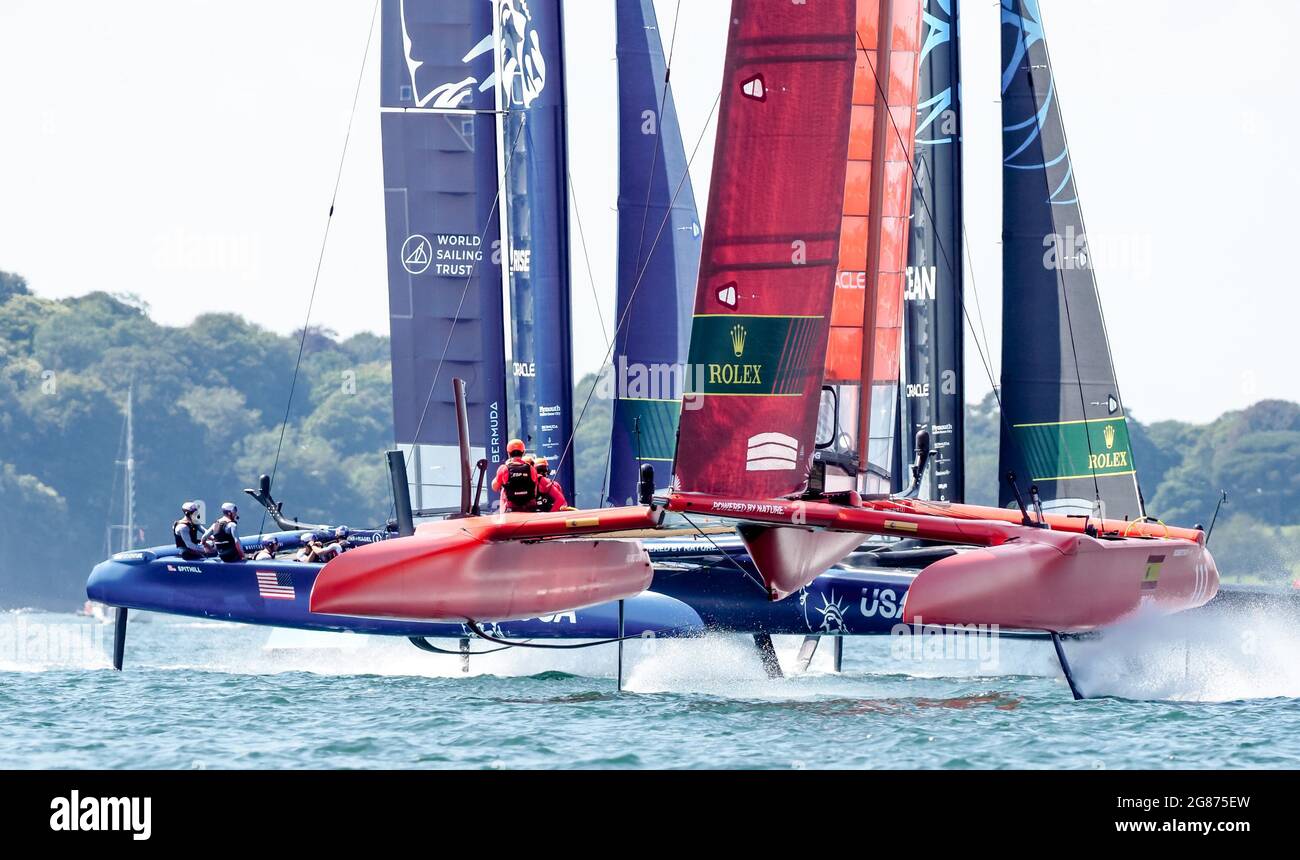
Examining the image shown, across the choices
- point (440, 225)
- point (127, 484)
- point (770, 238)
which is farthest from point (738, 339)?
point (127, 484)

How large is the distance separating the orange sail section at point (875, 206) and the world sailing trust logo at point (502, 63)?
12.2 ft

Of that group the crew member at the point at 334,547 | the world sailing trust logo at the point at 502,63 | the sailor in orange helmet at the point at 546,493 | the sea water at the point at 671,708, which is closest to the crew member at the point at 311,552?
the crew member at the point at 334,547

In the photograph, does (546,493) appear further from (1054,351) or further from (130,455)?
(130,455)

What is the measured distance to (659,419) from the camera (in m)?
19.2

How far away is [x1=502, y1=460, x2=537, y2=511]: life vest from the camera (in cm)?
1435

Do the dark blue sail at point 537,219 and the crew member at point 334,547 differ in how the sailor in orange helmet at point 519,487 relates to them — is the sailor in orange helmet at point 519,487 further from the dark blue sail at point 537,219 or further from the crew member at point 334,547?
the dark blue sail at point 537,219

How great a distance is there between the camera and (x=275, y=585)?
17.1 metres

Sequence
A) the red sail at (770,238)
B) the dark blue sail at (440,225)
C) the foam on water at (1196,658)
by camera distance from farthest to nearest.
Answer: the dark blue sail at (440,225), the foam on water at (1196,658), the red sail at (770,238)

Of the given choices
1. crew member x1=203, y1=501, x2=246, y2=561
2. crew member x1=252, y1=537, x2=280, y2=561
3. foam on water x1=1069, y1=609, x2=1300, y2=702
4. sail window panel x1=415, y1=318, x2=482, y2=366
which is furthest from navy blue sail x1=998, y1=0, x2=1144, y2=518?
crew member x1=203, y1=501, x2=246, y2=561

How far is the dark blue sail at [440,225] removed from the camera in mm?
18766

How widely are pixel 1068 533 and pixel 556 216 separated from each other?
7095mm

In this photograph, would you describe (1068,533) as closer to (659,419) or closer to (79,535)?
(659,419)

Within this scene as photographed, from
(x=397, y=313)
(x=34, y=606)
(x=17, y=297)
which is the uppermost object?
(x=17, y=297)
